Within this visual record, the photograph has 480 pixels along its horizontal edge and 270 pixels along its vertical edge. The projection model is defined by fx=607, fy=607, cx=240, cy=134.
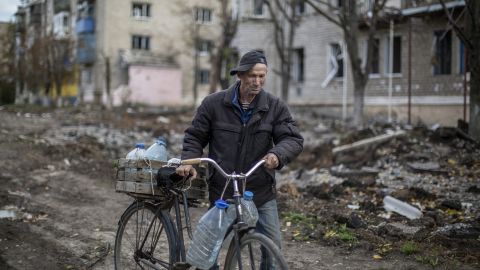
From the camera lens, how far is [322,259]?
642 cm

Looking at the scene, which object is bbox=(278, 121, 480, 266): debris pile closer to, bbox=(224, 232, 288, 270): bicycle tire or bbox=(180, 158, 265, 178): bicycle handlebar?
bbox=(224, 232, 288, 270): bicycle tire

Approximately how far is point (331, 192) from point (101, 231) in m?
4.27

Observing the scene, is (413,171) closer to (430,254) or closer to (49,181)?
(430,254)

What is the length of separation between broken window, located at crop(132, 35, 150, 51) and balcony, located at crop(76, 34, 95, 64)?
9.99 feet

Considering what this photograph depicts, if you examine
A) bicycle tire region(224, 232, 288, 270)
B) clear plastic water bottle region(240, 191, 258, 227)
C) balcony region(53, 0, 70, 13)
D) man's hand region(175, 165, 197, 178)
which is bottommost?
bicycle tire region(224, 232, 288, 270)

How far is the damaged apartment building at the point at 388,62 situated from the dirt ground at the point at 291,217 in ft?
25.3

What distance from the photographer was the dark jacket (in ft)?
14.3

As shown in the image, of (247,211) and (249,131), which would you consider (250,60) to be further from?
(247,211)

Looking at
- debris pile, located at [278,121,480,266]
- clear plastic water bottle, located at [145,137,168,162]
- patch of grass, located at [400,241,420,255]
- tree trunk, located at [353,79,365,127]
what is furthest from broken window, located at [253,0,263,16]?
clear plastic water bottle, located at [145,137,168,162]

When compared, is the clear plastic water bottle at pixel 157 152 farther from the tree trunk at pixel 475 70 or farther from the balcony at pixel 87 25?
the balcony at pixel 87 25

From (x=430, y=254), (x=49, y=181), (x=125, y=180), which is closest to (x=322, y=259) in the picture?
(x=430, y=254)

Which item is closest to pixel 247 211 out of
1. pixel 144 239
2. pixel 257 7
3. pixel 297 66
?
pixel 144 239

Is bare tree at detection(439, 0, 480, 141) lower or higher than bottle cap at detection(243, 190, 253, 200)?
higher

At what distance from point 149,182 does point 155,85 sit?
40.4 metres
